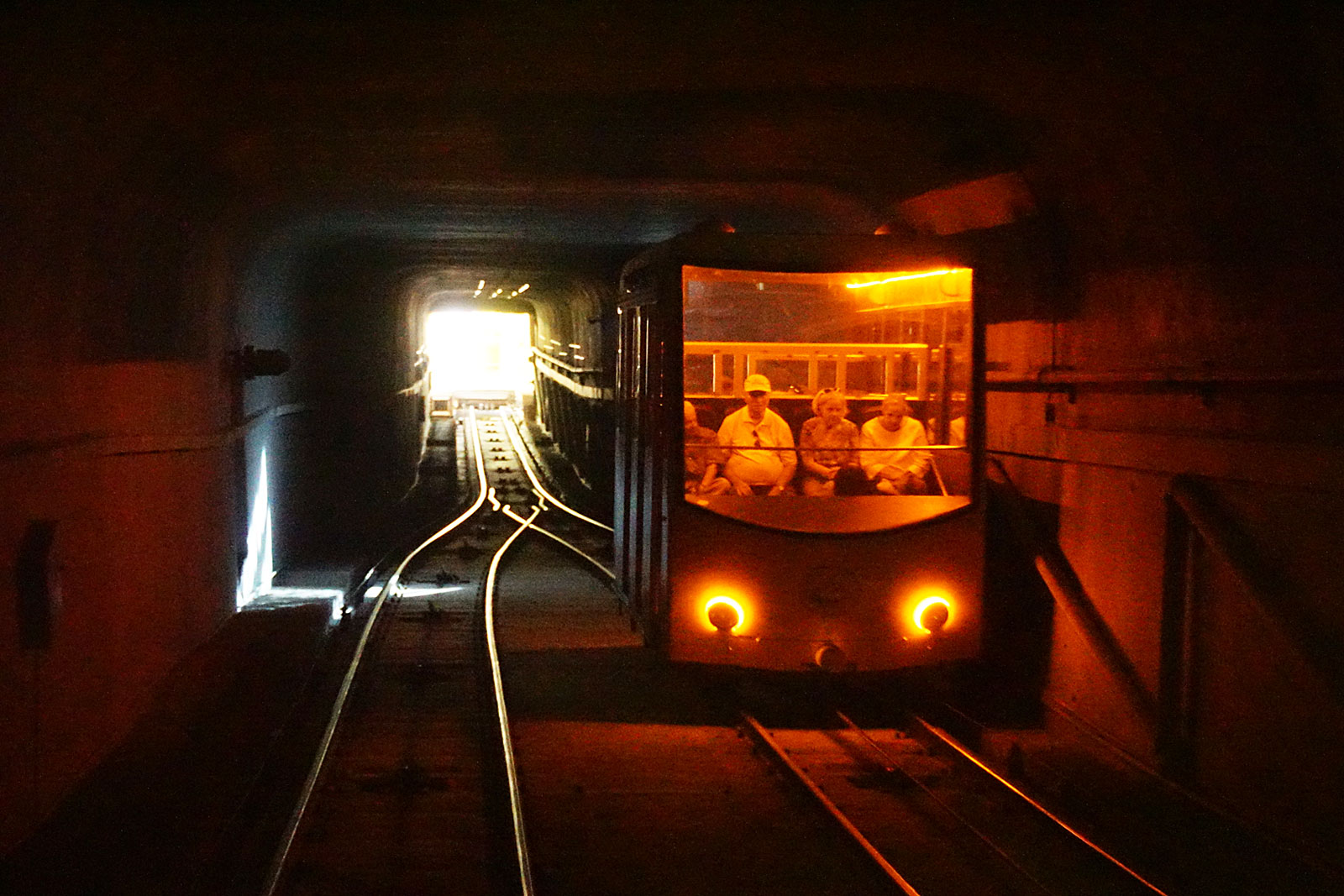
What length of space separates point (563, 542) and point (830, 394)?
11.4m

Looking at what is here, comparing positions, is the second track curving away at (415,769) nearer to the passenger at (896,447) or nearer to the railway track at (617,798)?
the railway track at (617,798)

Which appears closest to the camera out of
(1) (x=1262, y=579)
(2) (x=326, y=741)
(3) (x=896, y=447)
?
(1) (x=1262, y=579)

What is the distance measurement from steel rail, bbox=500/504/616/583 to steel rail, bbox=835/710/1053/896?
16.5 ft

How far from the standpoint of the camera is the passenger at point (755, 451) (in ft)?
33.1

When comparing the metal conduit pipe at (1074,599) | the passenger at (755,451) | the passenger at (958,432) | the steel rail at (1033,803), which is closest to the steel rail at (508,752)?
the passenger at (755,451)

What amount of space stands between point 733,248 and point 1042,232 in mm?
2314

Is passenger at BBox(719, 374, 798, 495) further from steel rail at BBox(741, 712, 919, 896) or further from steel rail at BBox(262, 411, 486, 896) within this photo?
steel rail at BBox(262, 411, 486, 896)

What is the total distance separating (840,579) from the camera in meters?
9.82

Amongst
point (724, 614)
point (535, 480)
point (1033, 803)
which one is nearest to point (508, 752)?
point (724, 614)

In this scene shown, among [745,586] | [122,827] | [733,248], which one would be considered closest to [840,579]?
[745,586]

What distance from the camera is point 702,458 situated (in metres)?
10.1

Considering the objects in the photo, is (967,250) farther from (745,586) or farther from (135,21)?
(135,21)

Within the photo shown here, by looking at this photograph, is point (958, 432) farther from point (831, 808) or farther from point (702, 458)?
point (831, 808)

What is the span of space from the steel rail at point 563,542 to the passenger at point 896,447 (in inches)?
202
